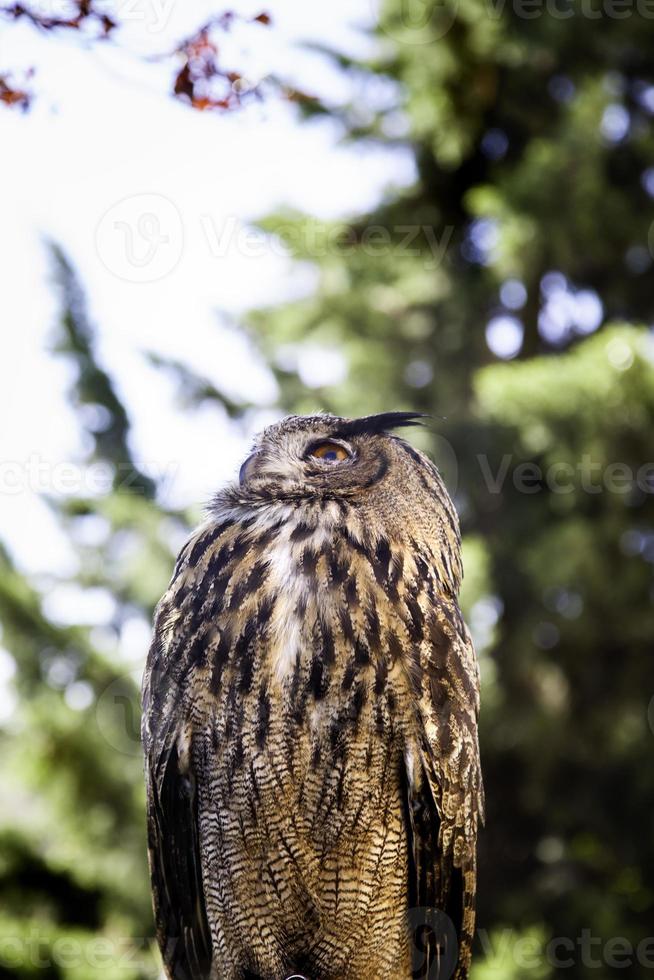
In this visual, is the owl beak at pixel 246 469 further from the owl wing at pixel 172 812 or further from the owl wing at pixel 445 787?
the owl wing at pixel 445 787

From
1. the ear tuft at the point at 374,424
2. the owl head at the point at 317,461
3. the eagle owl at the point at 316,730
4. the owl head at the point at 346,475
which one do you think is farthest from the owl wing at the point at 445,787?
the ear tuft at the point at 374,424

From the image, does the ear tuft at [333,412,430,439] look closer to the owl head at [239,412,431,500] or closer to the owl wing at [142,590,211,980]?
the owl head at [239,412,431,500]

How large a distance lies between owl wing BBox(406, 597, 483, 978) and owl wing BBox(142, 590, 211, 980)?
0.58 meters

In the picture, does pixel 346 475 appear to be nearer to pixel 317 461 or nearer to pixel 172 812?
pixel 317 461

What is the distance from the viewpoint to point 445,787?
2.31m

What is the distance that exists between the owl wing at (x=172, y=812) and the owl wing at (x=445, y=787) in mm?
576

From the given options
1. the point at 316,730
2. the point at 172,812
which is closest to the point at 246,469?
the point at 316,730

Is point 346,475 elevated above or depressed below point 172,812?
above

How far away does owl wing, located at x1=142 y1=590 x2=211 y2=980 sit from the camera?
230 cm

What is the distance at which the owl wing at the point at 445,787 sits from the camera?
2.25 metres

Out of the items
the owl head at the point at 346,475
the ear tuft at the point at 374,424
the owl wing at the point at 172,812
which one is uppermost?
the ear tuft at the point at 374,424

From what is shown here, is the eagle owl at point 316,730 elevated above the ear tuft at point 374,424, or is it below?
below

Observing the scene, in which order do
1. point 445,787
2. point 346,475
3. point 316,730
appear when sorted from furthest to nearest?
point 346,475 → point 445,787 → point 316,730

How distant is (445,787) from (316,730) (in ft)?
1.37
